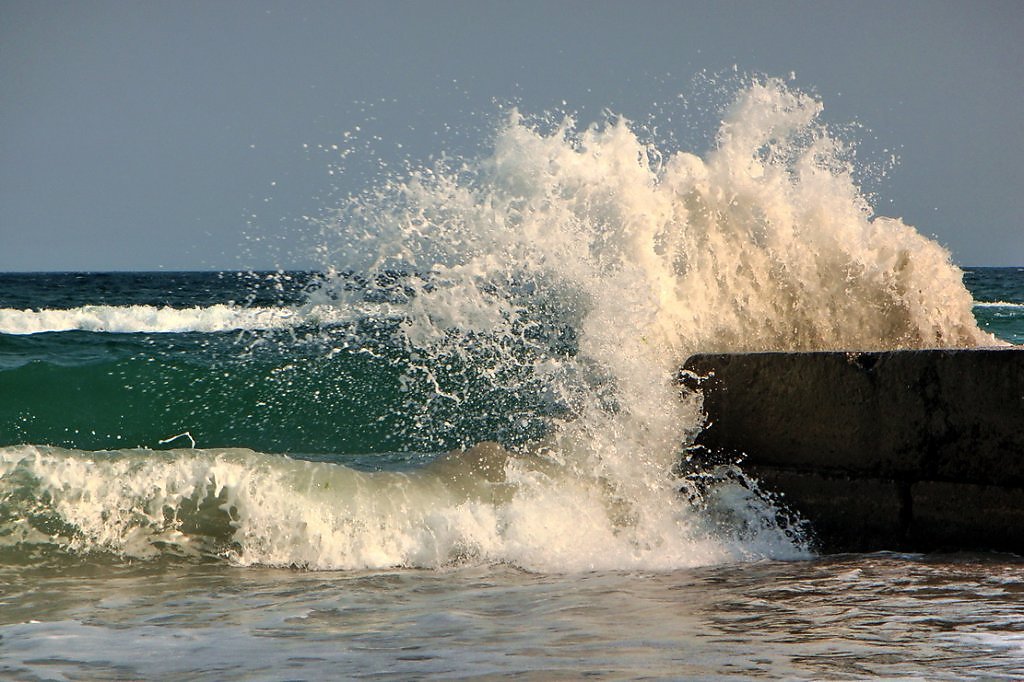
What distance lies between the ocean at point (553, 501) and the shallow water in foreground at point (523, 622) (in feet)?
0.05

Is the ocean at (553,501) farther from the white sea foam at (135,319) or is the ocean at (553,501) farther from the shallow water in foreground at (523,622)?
the white sea foam at (135,319)

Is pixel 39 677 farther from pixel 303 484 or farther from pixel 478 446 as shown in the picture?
pixel 478 446

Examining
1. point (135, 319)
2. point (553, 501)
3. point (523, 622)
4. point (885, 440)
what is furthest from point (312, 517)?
point (135, 319)

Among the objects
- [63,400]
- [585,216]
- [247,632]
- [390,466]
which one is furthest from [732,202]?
[63,400]

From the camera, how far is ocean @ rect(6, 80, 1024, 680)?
298 cm

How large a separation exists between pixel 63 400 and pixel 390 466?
13.0 ft

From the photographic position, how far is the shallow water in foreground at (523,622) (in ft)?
8.98

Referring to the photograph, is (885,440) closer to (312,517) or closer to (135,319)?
(312,517)

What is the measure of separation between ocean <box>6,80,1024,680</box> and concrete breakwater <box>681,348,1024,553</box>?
0.45 feet

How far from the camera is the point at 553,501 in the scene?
471 centimetres


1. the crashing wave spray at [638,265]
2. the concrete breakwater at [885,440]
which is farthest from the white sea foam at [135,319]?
the concrete breakwater at [885,440]

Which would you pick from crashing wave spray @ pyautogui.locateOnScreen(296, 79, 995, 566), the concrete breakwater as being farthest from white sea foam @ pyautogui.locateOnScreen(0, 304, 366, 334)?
the concrete breakwater

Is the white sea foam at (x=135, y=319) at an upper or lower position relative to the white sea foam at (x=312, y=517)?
upper

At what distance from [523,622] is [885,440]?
5.60 feet
